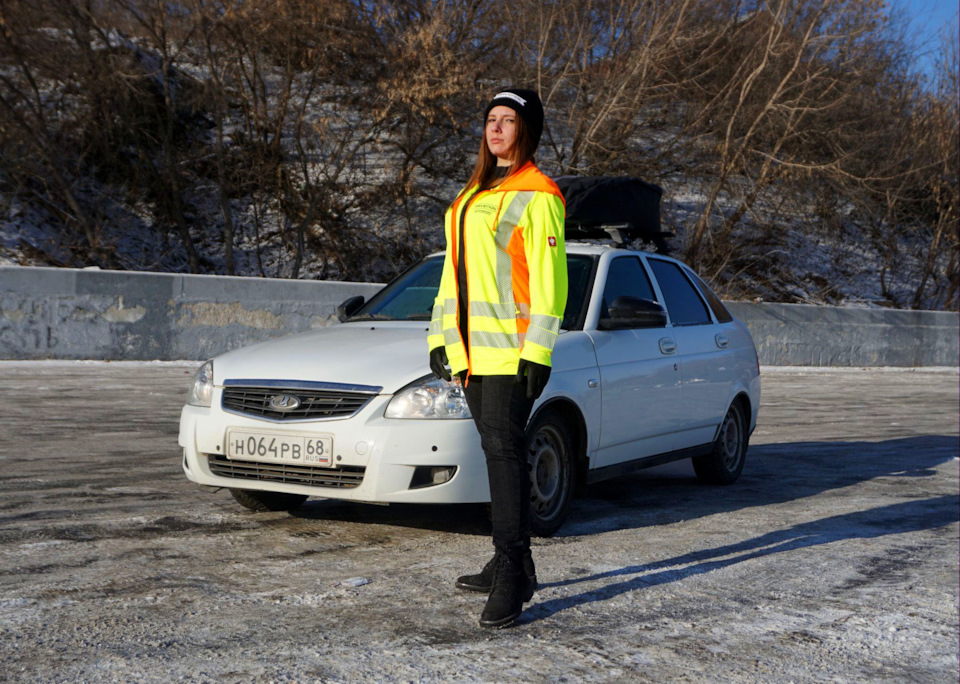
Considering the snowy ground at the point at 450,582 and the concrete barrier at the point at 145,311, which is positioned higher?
the concrete barrier at the point at 145,311

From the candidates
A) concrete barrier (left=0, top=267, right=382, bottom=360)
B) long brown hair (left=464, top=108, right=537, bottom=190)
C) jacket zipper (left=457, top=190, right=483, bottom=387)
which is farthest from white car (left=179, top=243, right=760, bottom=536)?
concrete barrier (left=0, top=267, right=382, bottom=360)

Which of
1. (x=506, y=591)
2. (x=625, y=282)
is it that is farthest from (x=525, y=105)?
(x=625, y=282)

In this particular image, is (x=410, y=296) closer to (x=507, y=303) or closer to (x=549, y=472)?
(x=549, y=472)

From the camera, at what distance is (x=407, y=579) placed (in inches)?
178

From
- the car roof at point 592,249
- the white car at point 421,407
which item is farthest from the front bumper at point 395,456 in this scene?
the car roof at point 592,249

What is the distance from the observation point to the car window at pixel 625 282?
20.7 feet

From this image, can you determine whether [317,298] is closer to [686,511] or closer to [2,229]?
[2,229]

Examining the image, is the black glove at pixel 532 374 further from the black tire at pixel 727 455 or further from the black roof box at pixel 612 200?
the black roof box at pixel 612 200

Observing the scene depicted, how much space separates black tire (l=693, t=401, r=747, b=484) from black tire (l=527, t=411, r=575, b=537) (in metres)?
2.04

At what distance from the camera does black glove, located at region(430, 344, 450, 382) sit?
13.6ft

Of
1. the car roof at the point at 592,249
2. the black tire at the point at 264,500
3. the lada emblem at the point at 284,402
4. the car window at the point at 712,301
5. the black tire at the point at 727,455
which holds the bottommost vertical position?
the black tire at the point at 264,500

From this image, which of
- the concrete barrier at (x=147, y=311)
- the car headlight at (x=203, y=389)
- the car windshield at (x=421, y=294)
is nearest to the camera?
the car headlight at (x=203, y=389)

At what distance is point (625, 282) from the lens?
661 cm

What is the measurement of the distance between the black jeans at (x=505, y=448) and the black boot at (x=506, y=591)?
0.14 feet
